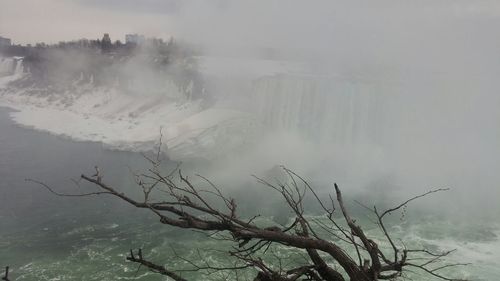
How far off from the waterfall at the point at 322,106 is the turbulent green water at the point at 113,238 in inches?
556

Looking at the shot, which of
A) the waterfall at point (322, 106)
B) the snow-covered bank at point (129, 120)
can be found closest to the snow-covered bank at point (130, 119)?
the snow-covered bank at point (129, 120)

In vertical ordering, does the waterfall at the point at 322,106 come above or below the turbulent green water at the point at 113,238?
above

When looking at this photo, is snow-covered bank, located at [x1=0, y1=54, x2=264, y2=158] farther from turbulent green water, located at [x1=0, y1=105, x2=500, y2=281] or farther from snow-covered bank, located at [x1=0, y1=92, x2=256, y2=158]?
turbulent green water, located at [x1=0, y1=105, x2=500, y2=281]

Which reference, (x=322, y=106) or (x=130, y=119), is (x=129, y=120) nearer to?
(x=130, y=119)

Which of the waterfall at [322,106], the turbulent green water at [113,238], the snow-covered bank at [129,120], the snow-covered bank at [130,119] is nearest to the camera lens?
the turbulent green water at [113,238]

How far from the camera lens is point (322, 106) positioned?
4034 cm

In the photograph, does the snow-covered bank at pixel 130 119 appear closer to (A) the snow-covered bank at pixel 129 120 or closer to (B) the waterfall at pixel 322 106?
(A) the snow-covered bank at pixel 129 120

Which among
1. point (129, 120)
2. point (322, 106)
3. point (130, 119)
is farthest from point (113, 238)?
point (130, 119)

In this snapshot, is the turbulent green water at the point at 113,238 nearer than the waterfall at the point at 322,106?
Yes

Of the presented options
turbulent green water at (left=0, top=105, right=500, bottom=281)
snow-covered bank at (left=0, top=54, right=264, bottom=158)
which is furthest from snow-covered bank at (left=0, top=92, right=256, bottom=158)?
turbulent green water at (left=0, top=105, right=500, bottom=281)

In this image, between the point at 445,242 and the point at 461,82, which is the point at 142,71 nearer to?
the point at 461,82

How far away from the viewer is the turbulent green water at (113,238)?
56.4 ft

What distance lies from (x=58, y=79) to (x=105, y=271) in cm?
6523

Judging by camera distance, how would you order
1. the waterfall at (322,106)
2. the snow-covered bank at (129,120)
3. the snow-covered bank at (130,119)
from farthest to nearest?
the snow-covered bank at (129,120)
the snow-covered bank at (130,119)
the waterfall at (322,106)
